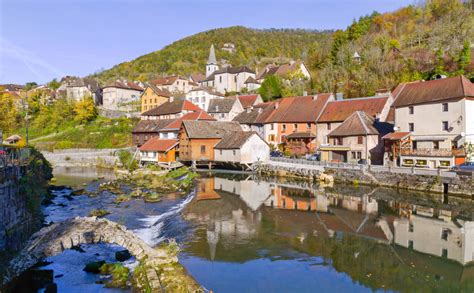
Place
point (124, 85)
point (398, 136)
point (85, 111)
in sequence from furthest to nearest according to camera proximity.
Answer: point (124, 85)
point (85, 111)
point (398, 136)

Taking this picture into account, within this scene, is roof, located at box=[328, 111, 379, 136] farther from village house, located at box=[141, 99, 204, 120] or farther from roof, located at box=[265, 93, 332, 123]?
village house, located at box=[141, 99, 204, 120]

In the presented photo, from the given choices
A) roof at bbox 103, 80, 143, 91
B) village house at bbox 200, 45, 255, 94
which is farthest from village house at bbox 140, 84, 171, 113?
village house at bbox 200, 45, 255, 94

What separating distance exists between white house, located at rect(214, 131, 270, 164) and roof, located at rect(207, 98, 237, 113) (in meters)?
19.2

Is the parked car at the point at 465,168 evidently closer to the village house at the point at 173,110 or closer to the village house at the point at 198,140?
the village house at the point at 198,140

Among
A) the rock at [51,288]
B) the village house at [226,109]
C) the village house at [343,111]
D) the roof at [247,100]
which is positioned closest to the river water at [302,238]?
the rock at [51,288]

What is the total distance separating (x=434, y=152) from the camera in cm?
3419

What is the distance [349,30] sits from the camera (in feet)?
277

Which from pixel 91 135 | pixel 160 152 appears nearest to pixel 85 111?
pixel 91 135

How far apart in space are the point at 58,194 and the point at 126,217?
1400 centimetres

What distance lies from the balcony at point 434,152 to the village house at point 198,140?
1000 inches

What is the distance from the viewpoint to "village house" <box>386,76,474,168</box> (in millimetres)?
33625

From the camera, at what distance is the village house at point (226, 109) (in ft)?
228

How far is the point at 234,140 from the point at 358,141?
52.8 feet

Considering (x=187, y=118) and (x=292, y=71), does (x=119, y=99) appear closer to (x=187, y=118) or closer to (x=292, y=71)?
(x=187, y=118)
